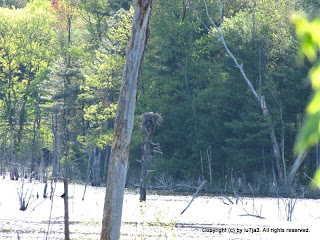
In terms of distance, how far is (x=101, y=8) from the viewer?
4912 cm

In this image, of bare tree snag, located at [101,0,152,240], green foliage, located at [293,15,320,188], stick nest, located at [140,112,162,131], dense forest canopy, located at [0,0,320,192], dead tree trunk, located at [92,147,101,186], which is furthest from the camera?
dead tree trunk, located at [92,147,101,186]

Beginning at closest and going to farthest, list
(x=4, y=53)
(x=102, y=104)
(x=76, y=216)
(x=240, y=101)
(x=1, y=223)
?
(x=1, y=223) → (x=76, y=216) → (x=240, y=101) → (x=102, y=104) → (x=4, y=53)

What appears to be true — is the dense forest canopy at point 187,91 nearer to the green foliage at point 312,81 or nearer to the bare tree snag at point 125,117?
the bare tree snag at point 125,117

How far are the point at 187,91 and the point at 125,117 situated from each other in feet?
110

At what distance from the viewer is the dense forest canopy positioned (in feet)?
117

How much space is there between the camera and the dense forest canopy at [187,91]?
35750 millimetres

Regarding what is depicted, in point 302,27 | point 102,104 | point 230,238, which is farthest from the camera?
point 102,104

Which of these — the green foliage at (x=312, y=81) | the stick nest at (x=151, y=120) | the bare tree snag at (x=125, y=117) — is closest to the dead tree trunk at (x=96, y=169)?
the stick nest at (x=151, y=120)

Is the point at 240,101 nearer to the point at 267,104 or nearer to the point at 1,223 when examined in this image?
the point at 267,104

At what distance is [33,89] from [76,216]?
36.9 meters

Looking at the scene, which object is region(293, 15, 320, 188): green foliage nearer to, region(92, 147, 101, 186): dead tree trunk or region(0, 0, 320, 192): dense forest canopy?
region(0, 0, 320, 192): dense forest canopy

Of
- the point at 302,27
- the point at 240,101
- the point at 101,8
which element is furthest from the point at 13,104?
the point at 302,27

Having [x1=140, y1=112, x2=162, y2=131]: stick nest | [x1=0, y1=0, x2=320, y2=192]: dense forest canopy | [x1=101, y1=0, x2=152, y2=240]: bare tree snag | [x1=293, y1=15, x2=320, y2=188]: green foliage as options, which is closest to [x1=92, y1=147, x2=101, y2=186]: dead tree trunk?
[x1=0, y1=0, x2=320, y2=192]: dense forest canopy

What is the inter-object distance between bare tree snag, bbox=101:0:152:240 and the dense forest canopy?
851 inches
